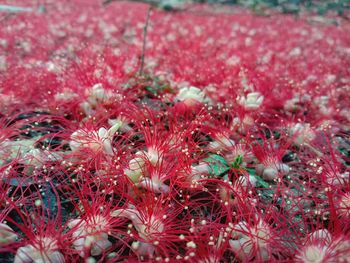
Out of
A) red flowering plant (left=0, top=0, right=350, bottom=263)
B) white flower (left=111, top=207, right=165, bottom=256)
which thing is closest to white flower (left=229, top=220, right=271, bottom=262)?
red flowering plant (left=0, top=0, right=350, bottom=263)

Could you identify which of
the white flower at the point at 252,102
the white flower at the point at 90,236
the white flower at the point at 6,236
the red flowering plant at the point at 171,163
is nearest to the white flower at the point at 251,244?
the red flowering plant at the point at 171,163

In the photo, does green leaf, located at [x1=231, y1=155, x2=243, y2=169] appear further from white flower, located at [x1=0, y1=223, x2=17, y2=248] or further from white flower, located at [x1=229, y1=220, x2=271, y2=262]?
white flower, located at [x1=0, y1=223, x2=17, y2=248]

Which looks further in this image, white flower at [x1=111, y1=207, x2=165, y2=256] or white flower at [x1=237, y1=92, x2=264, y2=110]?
white flower at [x1=237, y1=92, x2=264, y2=110]

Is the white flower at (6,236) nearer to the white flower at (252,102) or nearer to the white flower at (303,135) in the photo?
the white flower at (252,102)

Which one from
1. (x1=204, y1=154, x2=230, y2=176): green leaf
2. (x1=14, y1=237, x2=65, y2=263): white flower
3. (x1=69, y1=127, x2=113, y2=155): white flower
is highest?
(x1=69, y1=127, x2=113, y2=155): white flower

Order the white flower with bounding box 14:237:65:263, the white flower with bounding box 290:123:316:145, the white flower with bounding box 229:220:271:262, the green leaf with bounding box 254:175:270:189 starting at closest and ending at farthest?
the white flower with bounding box 14:237:65:263, the white flower with bounding box 229:220:271:262, the green leaf with bounding box 254:175:270:189, the white flower with bounding box 290:123:316:145

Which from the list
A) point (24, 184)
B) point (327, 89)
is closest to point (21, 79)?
point (24, 184)

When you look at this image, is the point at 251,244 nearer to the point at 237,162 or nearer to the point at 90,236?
the point at 237,162

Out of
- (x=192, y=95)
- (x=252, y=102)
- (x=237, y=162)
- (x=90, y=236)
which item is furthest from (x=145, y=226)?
(x=252, y=102)
